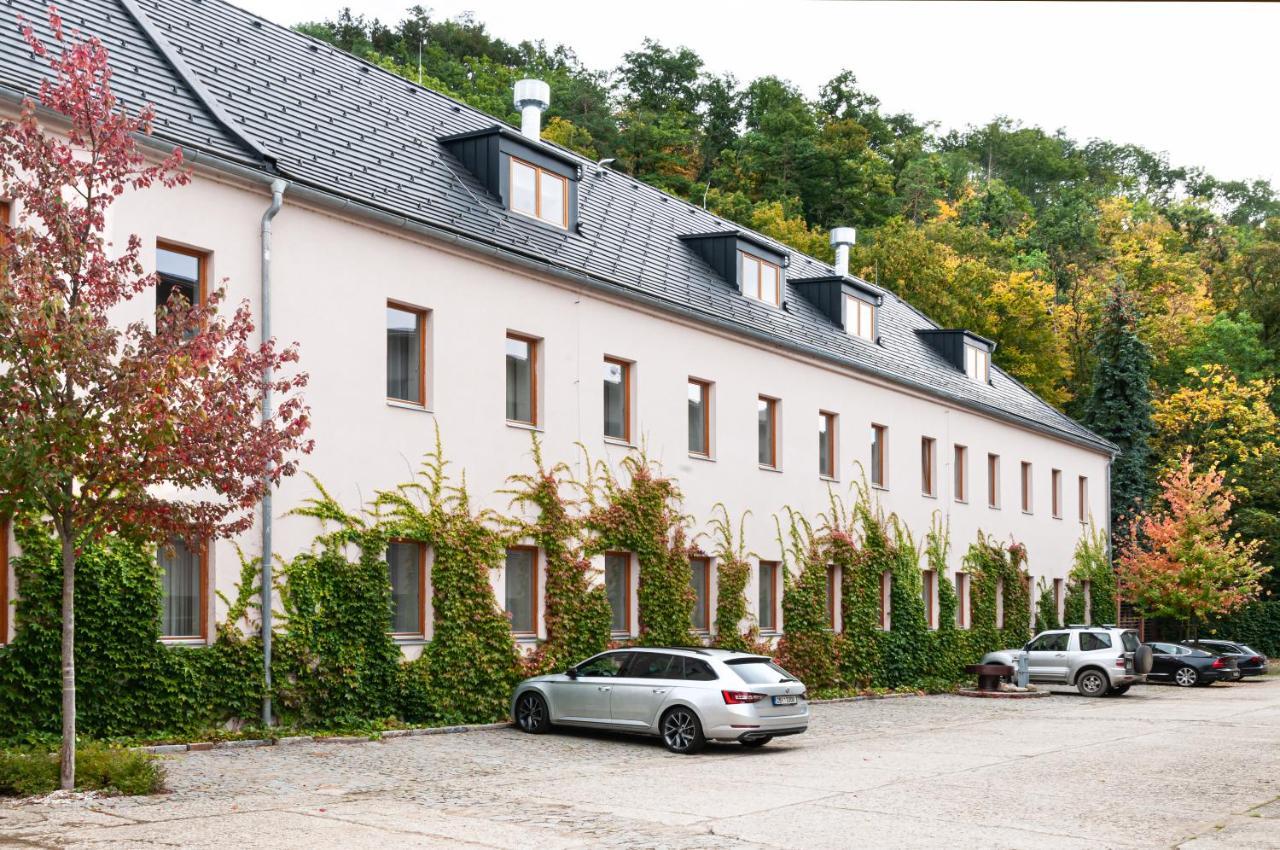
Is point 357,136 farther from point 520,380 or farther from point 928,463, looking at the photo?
point 928,463

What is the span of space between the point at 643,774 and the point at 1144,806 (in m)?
5.18

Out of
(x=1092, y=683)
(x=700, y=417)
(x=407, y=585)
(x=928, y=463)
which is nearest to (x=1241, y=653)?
(x=1092, y=683)

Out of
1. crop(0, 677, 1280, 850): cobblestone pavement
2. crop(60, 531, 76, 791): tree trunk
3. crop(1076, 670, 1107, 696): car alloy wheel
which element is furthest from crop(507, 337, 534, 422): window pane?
crop(1076, 670, 1107, 696): car alloy wheel

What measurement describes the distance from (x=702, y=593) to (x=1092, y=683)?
11.3m

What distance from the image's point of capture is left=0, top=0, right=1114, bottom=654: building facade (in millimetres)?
17750

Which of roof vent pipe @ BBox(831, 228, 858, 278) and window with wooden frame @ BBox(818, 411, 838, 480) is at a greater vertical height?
roof vent pipe @ BBox(831, 228, 858, 278)

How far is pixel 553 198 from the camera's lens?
24969 millimetres

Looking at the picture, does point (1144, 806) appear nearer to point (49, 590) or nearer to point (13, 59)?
point (49, 590)

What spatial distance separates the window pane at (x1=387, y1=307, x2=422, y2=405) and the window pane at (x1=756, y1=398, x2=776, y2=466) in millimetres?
10112

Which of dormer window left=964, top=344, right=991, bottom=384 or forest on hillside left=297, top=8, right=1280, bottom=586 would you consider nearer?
dormer window left=964, top=344, right=991, bottom=384

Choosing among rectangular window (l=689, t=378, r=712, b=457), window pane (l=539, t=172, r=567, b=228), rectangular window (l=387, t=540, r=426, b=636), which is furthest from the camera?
rectangular window (l=689, t=378, r=712, b=457)

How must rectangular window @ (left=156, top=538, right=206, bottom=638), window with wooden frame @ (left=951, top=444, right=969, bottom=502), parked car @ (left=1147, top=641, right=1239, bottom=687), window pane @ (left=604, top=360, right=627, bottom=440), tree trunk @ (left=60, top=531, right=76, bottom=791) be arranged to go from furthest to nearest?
parked car @ (left=1147, top=641, right=1239, bottom=687) → window with wooden frame @ (left=951, top=444, right=969, bottom=502) → window pane @ (left=604, top=360, right=627, bottom=440) → rectangular window @ (left=156, top=538, right=206, bottom=638) → tree trunk @ (left=60, top=531, right=76, bottom=791)

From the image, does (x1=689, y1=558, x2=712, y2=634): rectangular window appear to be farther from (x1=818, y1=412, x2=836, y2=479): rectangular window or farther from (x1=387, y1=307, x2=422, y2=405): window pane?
(x1=387, y1=307, x2=422, y2=405): window pane

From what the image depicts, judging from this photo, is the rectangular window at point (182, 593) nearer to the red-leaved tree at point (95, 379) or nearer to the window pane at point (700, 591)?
the red-leaved tree at point (95, 379)
